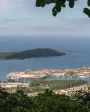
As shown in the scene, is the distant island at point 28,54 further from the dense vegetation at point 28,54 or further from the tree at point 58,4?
the tree at point 58,4

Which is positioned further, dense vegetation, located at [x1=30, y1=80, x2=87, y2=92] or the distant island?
the distant island

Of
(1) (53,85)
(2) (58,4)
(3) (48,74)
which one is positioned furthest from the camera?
(3) (48,74)

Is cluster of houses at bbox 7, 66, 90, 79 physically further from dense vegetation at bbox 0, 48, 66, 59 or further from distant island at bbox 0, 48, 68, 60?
dense vegetation at bbox 0, 48, 66, 59

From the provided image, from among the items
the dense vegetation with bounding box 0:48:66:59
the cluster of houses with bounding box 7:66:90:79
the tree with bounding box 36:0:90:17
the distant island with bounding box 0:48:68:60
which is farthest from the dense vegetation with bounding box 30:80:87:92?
the tree with bounding box 36:0:90:17

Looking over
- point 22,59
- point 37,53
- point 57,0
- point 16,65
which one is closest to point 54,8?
point 57,0

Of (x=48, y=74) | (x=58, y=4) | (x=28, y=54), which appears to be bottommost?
(x=48, y=74)

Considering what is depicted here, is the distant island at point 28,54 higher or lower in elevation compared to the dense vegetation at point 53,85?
higher

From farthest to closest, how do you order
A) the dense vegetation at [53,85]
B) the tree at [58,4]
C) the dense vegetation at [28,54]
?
the dense vegetation at [28,54] → the dense vegetation at [53,85] → the tree at [58,4]

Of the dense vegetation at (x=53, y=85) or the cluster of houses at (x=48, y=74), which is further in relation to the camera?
the cluster of houses at (x=48, y=74)

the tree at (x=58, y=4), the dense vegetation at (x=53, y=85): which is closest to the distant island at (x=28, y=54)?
the dense vegetation at (x=53, y=85)

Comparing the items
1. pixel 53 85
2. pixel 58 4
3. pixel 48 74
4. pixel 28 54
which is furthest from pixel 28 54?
pixel 58 4

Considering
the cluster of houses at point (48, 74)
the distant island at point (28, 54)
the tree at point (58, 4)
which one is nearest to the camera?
the tree at point (58, 4)

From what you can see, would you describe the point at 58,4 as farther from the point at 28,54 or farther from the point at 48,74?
the point at 28,54
